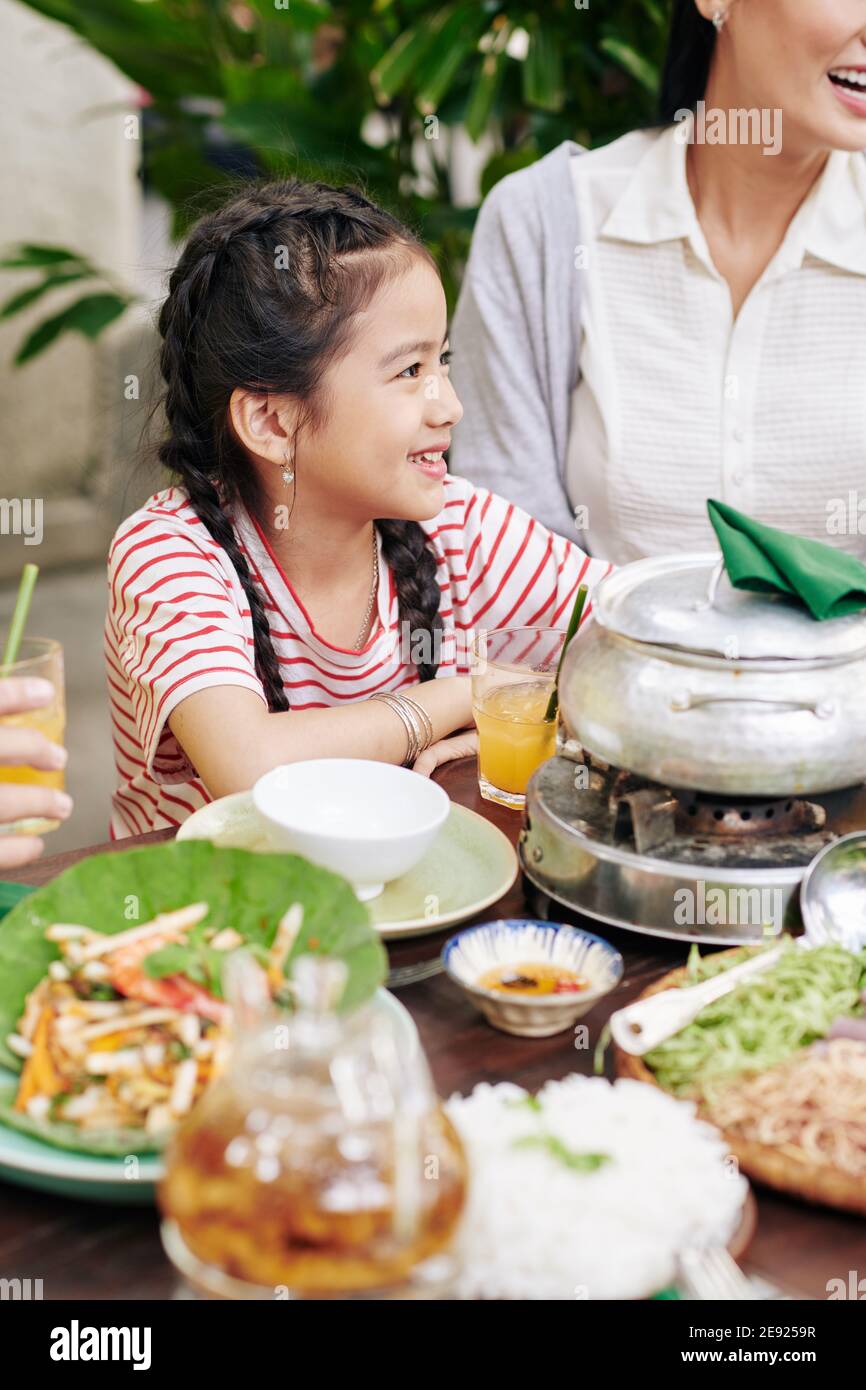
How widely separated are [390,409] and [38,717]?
82 cm

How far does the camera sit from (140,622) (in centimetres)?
182

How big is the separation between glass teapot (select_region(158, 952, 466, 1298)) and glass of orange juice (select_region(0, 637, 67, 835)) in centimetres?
54

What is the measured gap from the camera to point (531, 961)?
46.9 inches

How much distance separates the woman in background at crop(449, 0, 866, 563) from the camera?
7.95 ft

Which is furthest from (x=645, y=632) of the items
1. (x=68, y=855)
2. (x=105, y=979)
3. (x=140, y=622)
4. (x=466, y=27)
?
(x=466, y=27)

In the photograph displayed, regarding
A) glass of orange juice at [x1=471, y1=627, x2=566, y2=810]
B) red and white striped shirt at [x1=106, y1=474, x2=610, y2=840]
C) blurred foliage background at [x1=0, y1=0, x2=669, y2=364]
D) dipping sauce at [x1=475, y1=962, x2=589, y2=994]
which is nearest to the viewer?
dipping sauce at [x1=475, y1=962, x2=589, y2=994]

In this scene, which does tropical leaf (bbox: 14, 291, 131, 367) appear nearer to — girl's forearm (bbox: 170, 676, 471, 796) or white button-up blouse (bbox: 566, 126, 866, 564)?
white button-up blouse (bbox: 566, 126, 866, 564)

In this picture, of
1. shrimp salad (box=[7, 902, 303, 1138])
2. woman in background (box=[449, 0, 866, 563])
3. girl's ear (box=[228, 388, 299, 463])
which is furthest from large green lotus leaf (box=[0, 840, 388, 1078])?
woman in background (box=[449, 0, 866, 563])

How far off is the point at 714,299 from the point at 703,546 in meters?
0.44

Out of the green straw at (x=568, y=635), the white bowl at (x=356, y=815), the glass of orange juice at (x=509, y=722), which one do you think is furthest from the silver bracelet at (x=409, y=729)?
the white bowl at (x=356, y=815)

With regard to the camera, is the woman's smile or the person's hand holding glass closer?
the person's hand holding glass

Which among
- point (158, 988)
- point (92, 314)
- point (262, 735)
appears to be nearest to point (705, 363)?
point (262, 735)

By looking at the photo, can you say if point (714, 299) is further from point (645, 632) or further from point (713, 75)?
point (645, 632)

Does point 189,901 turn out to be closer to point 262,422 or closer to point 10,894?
point 10,894
